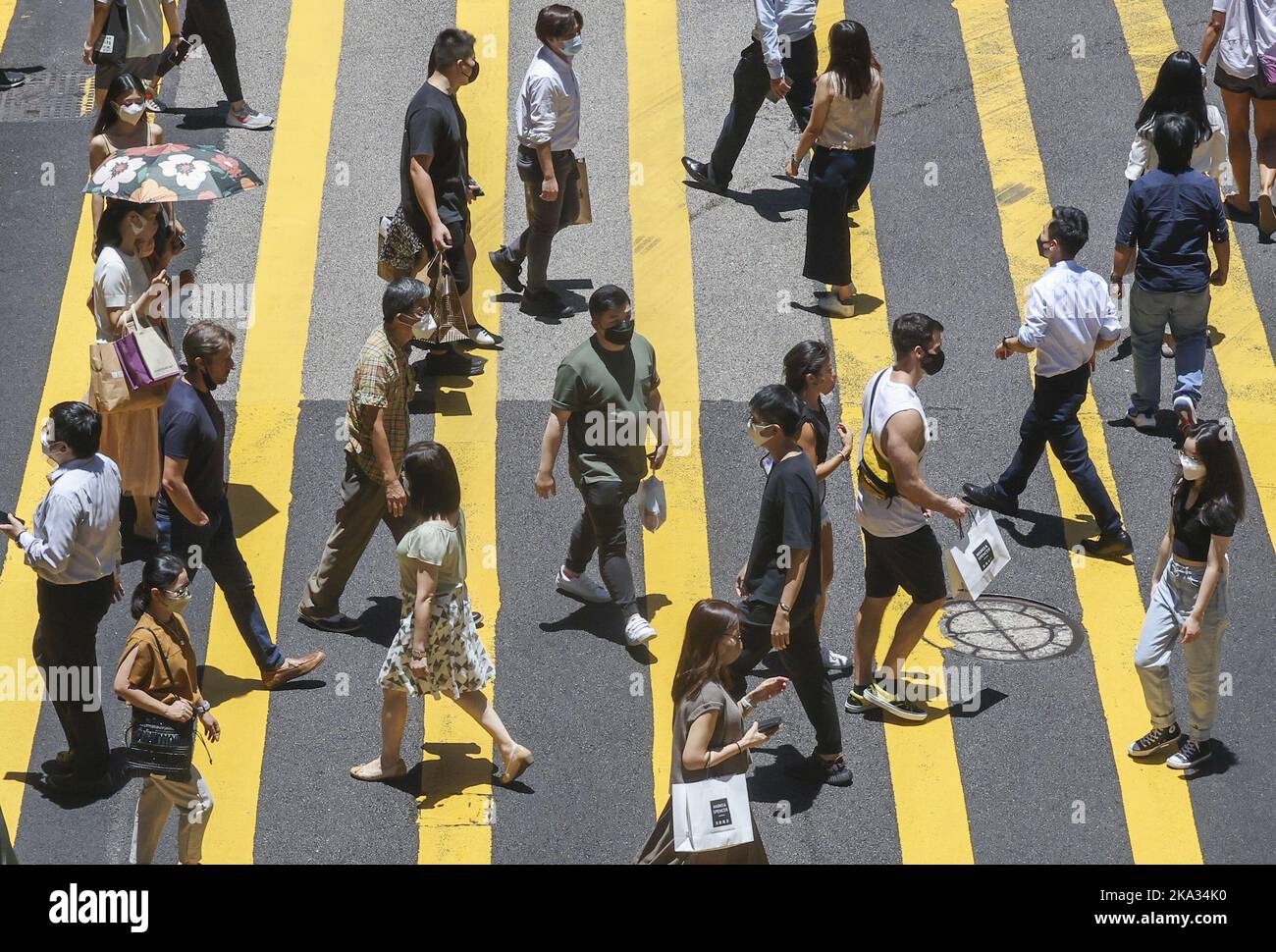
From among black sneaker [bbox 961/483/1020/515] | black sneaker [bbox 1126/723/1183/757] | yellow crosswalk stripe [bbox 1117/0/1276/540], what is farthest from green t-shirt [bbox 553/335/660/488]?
yellow crosswalk stripe [bbox 1117/0/1276/540]

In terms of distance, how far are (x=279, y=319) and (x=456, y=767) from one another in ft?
13.6

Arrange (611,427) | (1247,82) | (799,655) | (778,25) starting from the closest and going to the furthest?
1. (799,655)
2. (611,427)
3. (778,25)
4. (1247,82)

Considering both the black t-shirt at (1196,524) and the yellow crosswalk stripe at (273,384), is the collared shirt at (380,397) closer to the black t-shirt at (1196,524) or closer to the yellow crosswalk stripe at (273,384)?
the yellow crosswalk stripe at (273,384)

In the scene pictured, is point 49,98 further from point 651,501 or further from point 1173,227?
point 1173,227

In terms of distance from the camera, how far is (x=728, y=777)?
763 centimetres

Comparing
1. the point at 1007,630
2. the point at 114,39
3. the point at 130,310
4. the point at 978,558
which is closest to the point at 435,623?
the point at 978,558

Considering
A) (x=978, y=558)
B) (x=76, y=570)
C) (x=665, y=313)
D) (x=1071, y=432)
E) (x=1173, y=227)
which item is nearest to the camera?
(x=76, y=570)

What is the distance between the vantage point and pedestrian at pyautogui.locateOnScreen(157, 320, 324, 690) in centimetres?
920

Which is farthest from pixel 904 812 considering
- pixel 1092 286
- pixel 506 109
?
pixel 506 109

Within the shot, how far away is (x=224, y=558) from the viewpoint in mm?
9555

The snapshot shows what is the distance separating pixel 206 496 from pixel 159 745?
1.81 meters

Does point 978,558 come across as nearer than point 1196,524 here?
No

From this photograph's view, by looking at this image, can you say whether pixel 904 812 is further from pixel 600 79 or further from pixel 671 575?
pixel 600 79

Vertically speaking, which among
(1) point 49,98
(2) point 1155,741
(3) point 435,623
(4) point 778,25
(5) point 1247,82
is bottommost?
(2) point 1155,741
